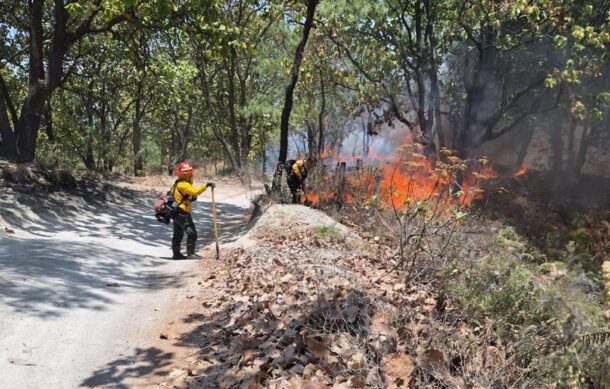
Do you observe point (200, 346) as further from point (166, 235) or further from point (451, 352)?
point (166, 235)

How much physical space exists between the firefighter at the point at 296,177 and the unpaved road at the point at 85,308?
348 cm

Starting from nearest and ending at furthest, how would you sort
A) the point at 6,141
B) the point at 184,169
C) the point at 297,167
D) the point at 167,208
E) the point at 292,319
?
the point at 292,319 → the point at 184,169 → the point at 167,208 → the point at 297,167 → the point at 6,141

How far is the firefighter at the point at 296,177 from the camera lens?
39.3 feet

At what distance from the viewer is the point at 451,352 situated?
4.06 meters

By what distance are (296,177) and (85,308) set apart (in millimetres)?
7109

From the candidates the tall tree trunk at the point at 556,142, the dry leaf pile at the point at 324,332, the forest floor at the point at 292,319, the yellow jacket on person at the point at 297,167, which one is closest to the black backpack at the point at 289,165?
the yellow jacket on person at the point at 297,167

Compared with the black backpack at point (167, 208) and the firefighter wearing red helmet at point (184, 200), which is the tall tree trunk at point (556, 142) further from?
the black backpack at point (167, 208)

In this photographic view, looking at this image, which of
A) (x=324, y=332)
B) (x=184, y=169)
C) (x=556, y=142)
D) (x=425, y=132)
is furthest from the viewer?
(x=556, y=142)

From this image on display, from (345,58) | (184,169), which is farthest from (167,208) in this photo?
(345,58)

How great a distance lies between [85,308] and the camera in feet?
18.5

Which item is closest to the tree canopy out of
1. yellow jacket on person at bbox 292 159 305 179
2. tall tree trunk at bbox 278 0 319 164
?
tall tree trunk at bbox 278 0 319 164

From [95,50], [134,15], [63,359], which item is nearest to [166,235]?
[134,15]

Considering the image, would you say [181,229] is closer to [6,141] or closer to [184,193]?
[184,193]

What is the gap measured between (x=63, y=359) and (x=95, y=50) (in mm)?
17895
